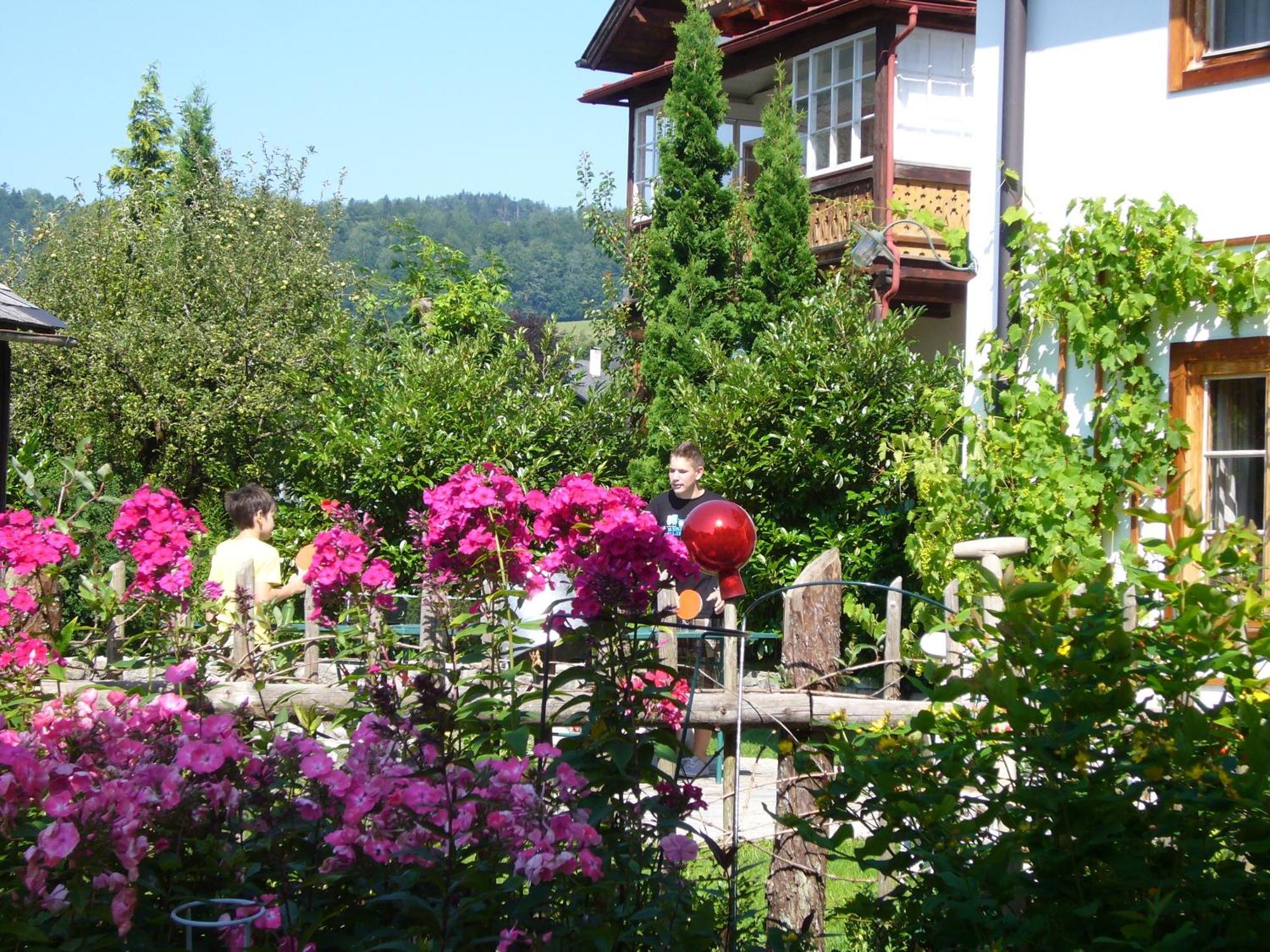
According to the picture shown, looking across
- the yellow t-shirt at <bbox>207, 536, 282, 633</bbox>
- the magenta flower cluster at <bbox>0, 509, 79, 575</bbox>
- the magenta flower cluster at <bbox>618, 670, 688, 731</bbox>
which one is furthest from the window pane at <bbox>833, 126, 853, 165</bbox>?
the magenta flower cluster at <bbox>618, 670, 688, 731</bbox>

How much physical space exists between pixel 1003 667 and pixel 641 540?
84 cm

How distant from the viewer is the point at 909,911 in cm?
265

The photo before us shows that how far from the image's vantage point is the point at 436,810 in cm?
225

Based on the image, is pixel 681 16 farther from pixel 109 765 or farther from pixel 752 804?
pixel 109 765

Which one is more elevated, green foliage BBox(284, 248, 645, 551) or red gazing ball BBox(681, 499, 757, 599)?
green foliage BBox(284, 248, 645, 551)

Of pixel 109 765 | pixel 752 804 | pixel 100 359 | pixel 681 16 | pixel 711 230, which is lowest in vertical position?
pixel 752 804

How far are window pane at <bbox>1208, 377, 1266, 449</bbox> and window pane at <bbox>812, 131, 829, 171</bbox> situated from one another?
32.2 feet

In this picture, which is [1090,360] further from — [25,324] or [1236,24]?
[25,324]

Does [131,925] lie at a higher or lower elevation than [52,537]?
lower

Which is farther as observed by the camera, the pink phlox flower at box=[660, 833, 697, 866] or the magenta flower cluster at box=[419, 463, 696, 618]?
the magenta flower cluster at box=[419, 463, 696, 618]

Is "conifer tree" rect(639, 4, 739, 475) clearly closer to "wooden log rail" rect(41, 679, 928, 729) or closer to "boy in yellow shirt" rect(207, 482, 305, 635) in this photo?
"boy in yellow shirt" rect(207, 482, 305, 635)

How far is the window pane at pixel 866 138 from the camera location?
628 inches

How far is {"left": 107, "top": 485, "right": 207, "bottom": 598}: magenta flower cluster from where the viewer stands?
4820 mm

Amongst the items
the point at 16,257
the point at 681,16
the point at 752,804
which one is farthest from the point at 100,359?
the point at 752,804
